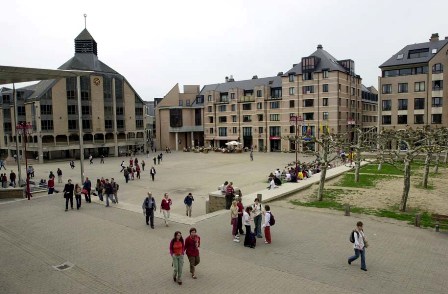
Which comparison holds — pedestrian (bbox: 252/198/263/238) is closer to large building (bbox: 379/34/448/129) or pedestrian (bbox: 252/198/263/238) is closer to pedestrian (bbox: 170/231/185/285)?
pedestrian (bbox: 170/231/185/285)

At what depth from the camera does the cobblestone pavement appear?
996 cm

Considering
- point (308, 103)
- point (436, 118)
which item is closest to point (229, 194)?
point (436, 118)

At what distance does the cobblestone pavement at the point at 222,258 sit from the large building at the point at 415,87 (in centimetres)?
4612

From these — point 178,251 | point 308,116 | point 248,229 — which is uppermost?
point 308,116

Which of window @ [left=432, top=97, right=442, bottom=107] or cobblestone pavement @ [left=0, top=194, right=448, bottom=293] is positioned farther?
window @ [left=432, top=97, right=442, bottom=107]

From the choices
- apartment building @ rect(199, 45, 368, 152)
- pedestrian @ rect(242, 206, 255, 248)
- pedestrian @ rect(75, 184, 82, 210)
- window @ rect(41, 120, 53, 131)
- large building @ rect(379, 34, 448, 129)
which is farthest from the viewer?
apartment building @ rect(199, 45, 368, 152)

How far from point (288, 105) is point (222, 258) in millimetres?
58541

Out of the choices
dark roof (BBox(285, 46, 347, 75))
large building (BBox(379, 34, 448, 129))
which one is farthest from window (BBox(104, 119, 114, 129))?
large building (BBox(379, 34, 448, 129))

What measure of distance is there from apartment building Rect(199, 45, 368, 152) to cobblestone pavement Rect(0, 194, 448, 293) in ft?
146

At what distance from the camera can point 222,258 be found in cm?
1202

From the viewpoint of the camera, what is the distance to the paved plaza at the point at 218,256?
9.98 metres

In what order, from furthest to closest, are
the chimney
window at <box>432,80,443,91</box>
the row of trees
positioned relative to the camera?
1. the chimney
2. window at <box>432,80,443,91</box>
3. the row of trees

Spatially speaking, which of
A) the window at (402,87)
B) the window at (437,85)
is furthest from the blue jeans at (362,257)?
the window at (402,87)

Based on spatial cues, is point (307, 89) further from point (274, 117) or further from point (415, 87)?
point (415, 87)
